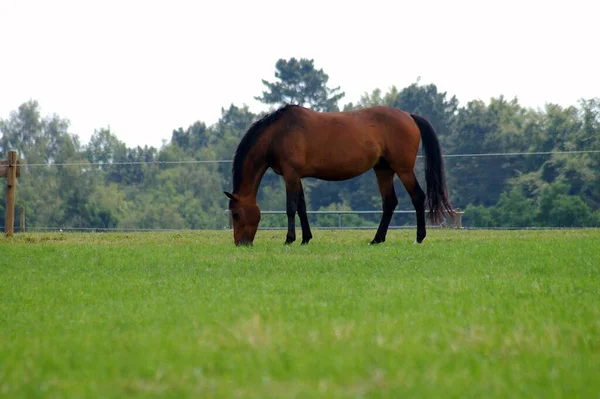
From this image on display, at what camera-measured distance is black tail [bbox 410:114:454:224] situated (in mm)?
13789

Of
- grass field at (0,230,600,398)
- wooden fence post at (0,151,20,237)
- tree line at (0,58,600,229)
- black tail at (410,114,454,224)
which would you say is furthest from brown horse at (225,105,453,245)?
tree line at (0,58,600,229)

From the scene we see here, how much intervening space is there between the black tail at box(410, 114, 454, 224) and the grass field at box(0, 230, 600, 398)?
448 centimetres

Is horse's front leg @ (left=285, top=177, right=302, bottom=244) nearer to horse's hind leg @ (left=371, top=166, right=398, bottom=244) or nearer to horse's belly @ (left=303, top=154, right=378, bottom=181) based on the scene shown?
horse's belly @ (left=303, top=154, right=378, bottom=181)

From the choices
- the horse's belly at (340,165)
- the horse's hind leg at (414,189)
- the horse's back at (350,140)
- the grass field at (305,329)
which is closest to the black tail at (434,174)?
the horse's hind leg at (414,189)

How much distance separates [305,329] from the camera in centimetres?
483

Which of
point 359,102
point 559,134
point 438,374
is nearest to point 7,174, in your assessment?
point 438,374

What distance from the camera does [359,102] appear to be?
2645 inches

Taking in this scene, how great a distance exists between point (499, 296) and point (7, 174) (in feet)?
39.8

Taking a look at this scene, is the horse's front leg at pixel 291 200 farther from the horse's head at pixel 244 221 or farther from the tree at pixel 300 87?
the tree at pixel 300 87

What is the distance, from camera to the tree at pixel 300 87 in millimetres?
64375

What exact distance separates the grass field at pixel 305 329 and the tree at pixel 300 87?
183ft

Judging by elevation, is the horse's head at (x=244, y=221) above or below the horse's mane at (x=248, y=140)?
below

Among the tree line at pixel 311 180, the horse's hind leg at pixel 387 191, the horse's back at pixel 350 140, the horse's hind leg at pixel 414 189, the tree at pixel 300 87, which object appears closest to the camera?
the horse's back at pixel 350 140

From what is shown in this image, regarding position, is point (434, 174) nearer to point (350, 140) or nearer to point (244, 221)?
point (350, 140)
